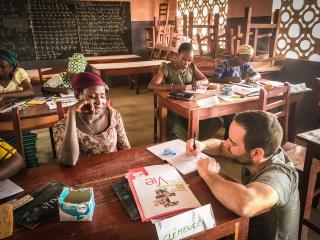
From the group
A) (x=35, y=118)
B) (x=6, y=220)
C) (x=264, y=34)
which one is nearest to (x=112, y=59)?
(x=264, y=34)

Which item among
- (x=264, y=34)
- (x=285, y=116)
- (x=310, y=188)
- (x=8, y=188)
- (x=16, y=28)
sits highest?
(x=16, y=28)

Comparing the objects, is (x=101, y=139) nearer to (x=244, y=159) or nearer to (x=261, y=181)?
(x=244, y=159)

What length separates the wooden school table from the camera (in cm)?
246

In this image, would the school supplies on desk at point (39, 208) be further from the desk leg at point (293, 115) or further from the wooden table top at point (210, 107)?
the desk leg at point (293, 115)

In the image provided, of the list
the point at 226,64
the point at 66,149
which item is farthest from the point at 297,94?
the point at 66,149

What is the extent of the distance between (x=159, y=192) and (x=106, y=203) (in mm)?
217

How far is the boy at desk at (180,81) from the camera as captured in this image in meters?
3.01

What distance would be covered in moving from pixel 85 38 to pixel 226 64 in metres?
4.19

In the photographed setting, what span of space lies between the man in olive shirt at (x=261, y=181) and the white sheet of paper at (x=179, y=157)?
85mm

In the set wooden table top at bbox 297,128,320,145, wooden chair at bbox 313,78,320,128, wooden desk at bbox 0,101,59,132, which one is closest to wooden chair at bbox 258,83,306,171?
wooden table top at bbox 297,128,320,145

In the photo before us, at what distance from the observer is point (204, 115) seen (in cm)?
254

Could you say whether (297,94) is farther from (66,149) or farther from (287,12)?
(66,149)

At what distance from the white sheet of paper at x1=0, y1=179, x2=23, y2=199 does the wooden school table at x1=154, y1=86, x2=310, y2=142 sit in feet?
5.03

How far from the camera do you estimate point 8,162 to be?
133 cm
